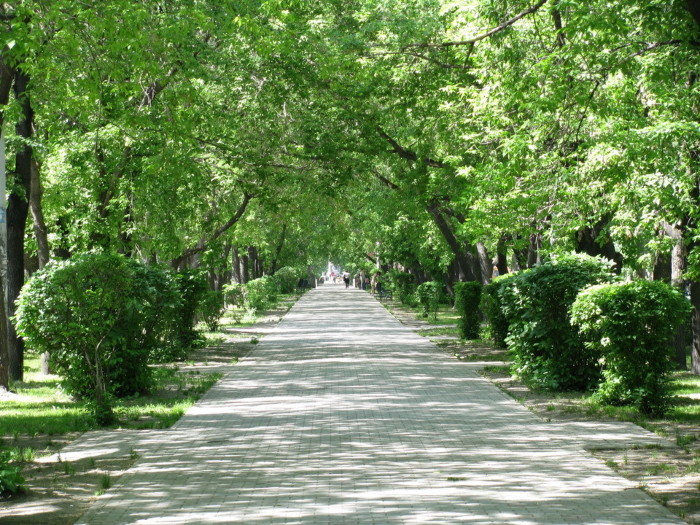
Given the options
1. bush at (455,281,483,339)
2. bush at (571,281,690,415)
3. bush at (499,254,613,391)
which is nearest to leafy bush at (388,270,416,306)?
bush at (455,281,483,339)

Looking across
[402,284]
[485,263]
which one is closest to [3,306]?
[485,263]

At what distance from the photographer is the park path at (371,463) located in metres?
6.20

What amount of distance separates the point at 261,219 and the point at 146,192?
14.9 meters

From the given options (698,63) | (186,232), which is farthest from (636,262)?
(186,232)

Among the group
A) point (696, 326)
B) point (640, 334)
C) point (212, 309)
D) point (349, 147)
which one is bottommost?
point (696, 326)

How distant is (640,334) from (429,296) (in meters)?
25.7

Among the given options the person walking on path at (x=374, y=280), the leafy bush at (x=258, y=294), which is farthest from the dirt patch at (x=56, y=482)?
the person walking on path at (x=374, y=280)

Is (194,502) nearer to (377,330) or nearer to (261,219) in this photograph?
(377,330)

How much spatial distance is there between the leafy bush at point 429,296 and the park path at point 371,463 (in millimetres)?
19904

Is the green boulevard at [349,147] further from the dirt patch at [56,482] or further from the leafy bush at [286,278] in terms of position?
the leafy bush at [286,278]

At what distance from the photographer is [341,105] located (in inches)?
765

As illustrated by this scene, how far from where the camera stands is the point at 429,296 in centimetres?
3594

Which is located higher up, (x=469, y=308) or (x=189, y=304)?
(x=189, y=304)

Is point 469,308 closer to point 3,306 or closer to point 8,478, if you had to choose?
point 3,306
